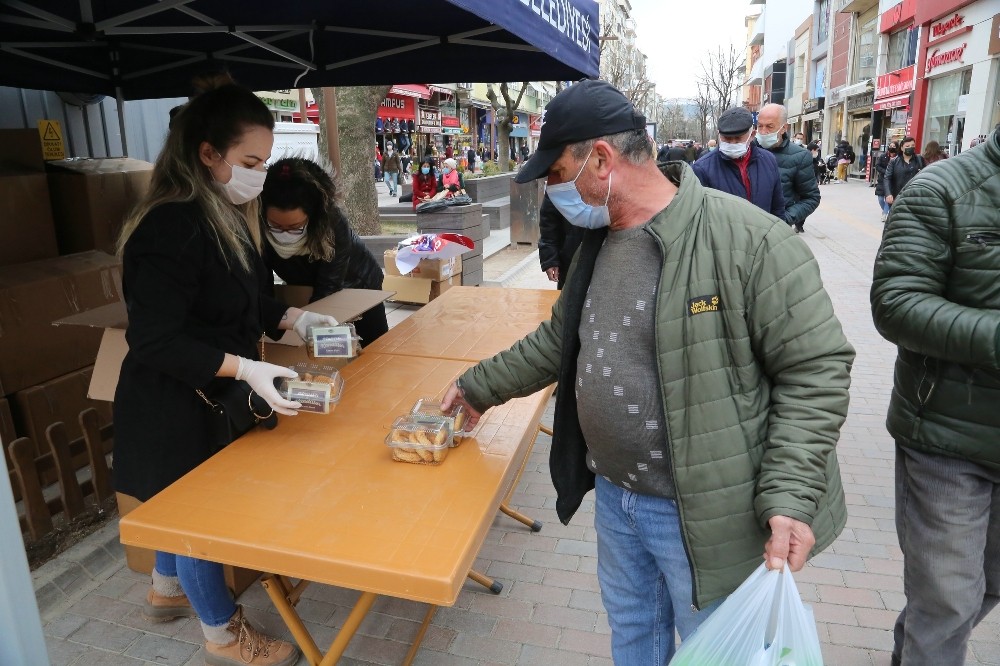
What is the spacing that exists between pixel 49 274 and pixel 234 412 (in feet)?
7.08

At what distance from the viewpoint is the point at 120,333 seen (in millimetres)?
2373

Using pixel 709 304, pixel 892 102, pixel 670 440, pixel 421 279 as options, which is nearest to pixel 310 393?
pixel 670 440

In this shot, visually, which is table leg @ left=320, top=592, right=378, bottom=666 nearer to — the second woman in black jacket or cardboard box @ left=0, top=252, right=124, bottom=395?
the second woman in black jacket

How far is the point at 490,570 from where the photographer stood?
308 cm

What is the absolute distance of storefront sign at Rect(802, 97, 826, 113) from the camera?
3925 centimetres

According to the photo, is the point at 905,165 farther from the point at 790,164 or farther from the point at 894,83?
the point at 894,83

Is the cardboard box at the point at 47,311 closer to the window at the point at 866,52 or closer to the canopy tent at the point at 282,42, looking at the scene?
the canopy tent at the point at 282,42

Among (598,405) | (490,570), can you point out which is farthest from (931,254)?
(490,570)

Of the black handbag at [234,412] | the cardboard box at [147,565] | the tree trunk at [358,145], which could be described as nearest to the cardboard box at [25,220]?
the cardboard box at [147,565]

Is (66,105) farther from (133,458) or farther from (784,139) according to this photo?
(784,139)

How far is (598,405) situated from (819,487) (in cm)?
49

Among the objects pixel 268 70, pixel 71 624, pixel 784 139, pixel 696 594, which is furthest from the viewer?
pixel 784 139

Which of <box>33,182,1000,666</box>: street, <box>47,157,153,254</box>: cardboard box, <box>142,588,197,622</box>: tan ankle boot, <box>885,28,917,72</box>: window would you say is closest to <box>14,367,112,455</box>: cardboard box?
<box>33,182,1000,666</box>: street

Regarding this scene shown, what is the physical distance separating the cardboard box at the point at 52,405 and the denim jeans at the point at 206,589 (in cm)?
171
